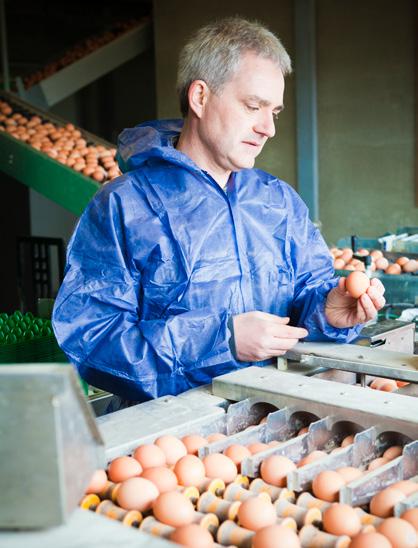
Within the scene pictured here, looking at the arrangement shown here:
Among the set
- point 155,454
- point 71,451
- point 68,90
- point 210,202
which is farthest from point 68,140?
point 71,451

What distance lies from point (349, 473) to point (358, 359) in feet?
1.83

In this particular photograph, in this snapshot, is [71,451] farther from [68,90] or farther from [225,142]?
[68,90]

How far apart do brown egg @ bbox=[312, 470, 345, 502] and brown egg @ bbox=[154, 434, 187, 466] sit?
288 millimetres

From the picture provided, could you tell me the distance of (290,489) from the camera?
1.31m

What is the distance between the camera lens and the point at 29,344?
11.0 ft

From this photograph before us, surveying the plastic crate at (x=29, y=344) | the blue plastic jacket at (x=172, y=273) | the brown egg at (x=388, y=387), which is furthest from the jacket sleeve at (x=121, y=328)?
the plastic crate at (x=29, y=344)

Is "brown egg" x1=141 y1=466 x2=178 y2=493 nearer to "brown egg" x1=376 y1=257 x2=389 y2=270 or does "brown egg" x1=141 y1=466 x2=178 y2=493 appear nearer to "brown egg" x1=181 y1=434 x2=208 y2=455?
"brown egg" x1=181 y1=434 x2=208 y2=455

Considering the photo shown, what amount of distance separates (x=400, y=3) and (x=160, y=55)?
3.38 m

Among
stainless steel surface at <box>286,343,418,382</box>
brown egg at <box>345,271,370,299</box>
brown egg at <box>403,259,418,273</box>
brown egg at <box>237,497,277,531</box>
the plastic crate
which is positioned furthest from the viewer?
brown egg at <box>403,259,418,273</box>

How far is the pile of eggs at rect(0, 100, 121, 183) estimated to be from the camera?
5199 mm

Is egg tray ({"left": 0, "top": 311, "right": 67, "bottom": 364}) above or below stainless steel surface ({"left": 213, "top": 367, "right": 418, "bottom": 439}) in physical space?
below

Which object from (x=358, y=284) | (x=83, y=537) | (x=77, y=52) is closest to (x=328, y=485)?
(x=83, y=537)

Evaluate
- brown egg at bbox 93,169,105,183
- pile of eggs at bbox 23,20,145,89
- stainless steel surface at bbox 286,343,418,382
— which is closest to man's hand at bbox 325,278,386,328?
stainless steel surface at bbox 286,343,418,382

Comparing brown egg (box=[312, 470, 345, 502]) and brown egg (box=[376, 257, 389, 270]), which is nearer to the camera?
brown egg (box=[312, 470, 345, 502])
